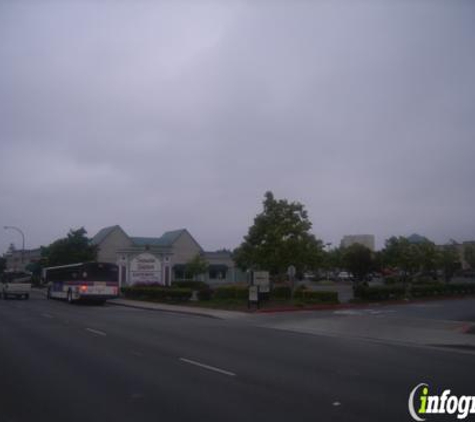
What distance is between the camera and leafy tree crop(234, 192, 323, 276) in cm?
3622

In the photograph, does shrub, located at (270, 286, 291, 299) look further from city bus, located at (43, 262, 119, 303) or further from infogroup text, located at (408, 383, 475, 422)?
infogroup text, located at (408, 383, 475, 422)

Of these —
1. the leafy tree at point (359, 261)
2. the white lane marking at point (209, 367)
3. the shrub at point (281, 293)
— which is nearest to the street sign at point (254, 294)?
the shrub at point (281, 293)

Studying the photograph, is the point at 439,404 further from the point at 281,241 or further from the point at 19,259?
the point at 19,259

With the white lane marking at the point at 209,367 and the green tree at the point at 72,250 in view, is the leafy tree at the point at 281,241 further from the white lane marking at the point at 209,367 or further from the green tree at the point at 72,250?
the green tree at the point at 72,250

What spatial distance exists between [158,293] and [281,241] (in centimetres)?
1077

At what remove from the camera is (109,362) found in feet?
39.2

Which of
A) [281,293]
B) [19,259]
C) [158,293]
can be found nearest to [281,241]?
[281,293]

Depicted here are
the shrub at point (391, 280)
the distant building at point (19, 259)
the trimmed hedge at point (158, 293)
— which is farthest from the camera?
the distant building at point (19, 259)

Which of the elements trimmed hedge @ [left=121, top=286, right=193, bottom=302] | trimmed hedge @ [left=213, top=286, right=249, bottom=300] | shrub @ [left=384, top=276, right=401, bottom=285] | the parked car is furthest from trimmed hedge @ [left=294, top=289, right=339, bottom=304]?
shrub @ [left=384, top=276, right=401, bottom=285]

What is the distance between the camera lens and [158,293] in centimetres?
4056

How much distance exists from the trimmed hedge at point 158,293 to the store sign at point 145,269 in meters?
1.49

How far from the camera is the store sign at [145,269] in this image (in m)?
46.7

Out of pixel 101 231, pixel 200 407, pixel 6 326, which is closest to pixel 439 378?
pixel 200 407

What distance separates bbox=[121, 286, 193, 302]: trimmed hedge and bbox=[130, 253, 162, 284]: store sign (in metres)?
1.49
